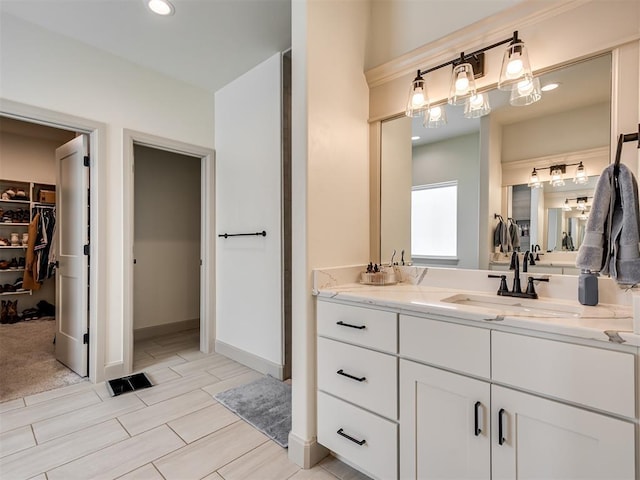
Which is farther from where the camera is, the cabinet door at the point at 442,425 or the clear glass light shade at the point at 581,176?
the clear glass light shade at the point at 581,176

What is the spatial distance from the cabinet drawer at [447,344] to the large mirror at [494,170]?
0.66 meters

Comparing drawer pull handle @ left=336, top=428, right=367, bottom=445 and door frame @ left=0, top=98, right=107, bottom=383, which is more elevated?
door frame @ left=0, top=98, right=107, bottom=383

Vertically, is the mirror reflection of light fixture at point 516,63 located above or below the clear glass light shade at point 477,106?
above

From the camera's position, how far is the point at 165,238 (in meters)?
4.01

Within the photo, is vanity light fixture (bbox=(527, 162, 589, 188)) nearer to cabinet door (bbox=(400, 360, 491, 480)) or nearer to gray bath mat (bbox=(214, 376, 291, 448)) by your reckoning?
cabinet door (bbox=(400, 360, 491, 480))

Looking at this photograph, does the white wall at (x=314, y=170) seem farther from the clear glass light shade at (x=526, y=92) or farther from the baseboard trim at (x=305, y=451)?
the clear glass light shade at (x=526, y=92)

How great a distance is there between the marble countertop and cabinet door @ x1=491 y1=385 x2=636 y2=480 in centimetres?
24

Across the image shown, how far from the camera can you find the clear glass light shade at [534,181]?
1625 millimetres

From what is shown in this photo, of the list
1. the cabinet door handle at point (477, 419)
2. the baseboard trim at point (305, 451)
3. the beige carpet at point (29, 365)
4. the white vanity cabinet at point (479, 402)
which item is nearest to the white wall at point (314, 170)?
the baseboard trim at point (305, 451)

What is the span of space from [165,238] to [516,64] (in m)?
3.88

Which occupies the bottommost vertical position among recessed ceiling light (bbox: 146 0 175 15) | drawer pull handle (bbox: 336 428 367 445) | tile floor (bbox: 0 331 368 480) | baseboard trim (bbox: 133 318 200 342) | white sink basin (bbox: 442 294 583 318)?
tile floor (bbox: 0 331 368 480)

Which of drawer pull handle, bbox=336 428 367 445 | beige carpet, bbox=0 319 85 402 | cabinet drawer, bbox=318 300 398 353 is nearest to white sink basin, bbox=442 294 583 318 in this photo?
cabinet drawer, bbox=318 300 398 353

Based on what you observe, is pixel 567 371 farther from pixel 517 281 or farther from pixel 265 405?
pixel 265 405

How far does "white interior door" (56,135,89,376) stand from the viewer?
2654 mm
